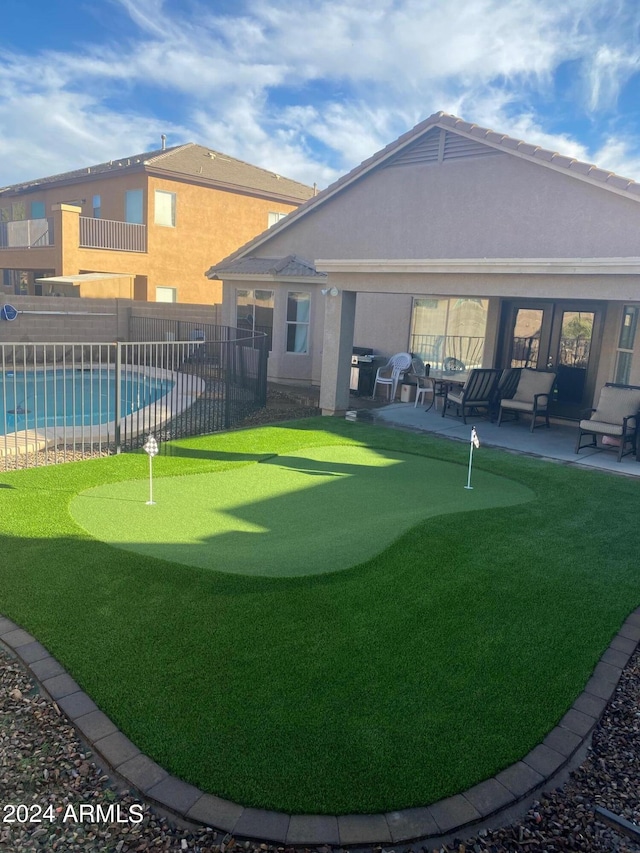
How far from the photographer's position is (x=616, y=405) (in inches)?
458

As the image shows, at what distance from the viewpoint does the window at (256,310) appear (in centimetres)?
2016

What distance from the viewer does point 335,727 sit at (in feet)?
12.2

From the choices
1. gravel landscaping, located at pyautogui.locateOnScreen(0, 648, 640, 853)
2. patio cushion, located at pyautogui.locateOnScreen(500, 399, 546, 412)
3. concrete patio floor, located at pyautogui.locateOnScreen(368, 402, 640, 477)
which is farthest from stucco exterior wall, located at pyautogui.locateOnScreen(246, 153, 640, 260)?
gravel landscaping, located at pyautogui.locateOnScreen(0, 648, 640, 853)

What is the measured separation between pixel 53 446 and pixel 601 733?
9650 millimetres

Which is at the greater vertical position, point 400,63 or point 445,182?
point 400,63

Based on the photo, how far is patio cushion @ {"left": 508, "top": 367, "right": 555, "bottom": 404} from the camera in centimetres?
1377

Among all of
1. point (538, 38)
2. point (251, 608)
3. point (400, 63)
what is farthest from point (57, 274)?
point (251, 608)

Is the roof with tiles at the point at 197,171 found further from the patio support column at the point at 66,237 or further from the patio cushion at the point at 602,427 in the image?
the patio cushion at the point at 602,427

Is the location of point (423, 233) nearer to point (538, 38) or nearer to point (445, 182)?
point (445, 182)

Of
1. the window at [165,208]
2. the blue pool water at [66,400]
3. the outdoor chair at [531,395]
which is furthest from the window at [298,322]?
the window at [165,208]

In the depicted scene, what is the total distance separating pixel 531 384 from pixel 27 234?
25.4 metres

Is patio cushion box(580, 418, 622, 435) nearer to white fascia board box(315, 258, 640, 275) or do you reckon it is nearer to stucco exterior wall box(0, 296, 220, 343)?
white fascia board box(315, 258, 640, 275)

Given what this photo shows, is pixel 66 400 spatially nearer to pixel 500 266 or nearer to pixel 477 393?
pixel 477 393

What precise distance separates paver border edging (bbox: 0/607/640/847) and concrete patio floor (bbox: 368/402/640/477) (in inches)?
292
